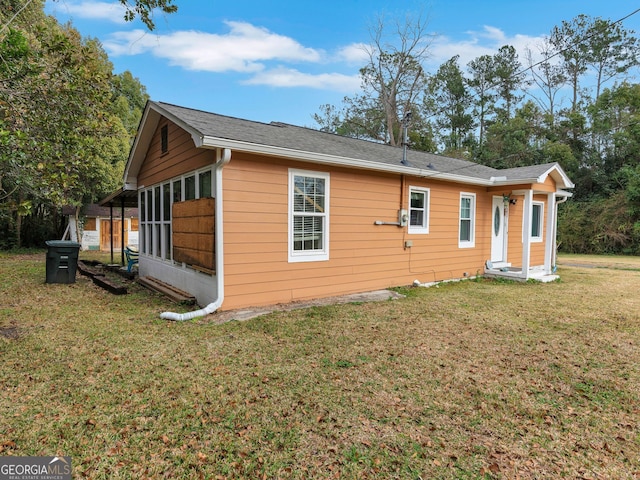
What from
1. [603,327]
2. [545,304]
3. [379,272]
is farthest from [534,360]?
[379,272]

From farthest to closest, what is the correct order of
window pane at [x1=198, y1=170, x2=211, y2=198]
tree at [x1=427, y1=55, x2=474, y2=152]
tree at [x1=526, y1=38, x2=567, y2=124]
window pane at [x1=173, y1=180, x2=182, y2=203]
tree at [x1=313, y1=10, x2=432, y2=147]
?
tree at [x1=427, y1=55, x2=474, y2=152] → tree at [x1=526, y1=38, x2=567, y2=124] → tree at [x1=313, y1=10, x2=432, y2=147] → window pane at [x1=173, y1=180, x2=182, y2=203] → window pane at [x1=198, y1=170, x2=211, y2=198]

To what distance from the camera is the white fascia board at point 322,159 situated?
5000 millimetres

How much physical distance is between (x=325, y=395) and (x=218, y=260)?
116 inches

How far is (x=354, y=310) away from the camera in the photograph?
18.7 ft

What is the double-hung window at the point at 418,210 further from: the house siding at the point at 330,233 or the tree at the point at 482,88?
the tree at the point at 482,88

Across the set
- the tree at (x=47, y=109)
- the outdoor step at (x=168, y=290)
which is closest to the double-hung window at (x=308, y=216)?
the outdoor step at (x=168, y=290)

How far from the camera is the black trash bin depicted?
7759mm

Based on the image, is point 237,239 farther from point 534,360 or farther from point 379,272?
point 534,360

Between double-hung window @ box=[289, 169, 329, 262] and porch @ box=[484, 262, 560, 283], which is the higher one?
double-hung window @ box=[289, 169, 329, 262]

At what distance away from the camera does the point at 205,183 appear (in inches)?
230

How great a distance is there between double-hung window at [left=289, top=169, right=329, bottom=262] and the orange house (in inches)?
0.7

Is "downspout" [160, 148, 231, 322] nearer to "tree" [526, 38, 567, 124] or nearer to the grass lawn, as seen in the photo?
the grass lawn

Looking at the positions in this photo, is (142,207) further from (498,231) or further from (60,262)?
(498,231)

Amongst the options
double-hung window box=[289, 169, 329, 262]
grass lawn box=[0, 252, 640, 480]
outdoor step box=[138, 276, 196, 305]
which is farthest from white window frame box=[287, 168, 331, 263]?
outdoor step box=[138, 276, 196, 305]
